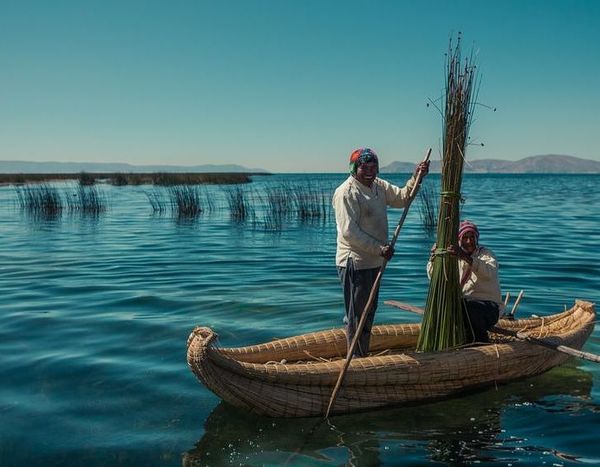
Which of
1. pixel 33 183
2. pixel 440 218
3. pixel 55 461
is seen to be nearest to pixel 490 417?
pixel 440 218

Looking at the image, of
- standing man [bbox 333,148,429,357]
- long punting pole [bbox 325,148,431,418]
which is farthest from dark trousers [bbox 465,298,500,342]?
long punting pole [bbox 325,148,431,418]

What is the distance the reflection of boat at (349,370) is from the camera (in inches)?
178

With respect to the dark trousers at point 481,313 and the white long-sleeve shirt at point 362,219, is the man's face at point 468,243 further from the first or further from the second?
the white long-sleeve shirt at point 362,219

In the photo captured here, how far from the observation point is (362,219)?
5027 mm

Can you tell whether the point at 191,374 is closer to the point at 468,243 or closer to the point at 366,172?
the point at 366,172

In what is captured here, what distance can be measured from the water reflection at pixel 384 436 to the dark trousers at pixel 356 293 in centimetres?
67

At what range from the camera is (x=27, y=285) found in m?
10.5

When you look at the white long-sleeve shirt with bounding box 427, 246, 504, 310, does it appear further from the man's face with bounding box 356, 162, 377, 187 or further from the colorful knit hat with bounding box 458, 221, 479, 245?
the man's face with bounding box 356, 162, 377, 187

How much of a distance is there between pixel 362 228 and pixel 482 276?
1.24 m

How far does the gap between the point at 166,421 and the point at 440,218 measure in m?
2.70

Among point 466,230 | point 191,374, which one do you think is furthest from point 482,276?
point 191,374

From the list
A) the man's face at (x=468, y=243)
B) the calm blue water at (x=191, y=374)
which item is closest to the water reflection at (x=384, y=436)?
the calm blue water at (x=191, y=374)

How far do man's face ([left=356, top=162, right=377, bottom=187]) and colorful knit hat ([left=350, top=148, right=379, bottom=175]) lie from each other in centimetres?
2

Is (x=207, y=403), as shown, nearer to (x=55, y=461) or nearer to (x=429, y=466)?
(x=55, y=461)
